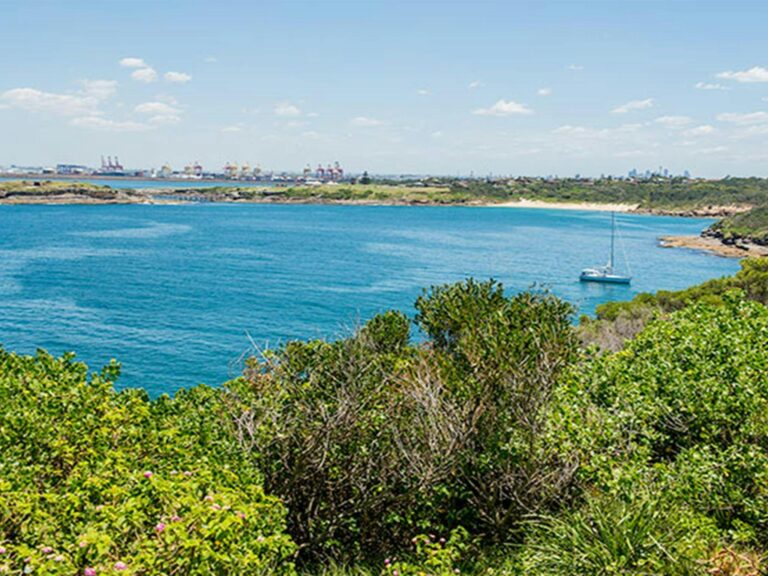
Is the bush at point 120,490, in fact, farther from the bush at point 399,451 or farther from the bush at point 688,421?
the bush at point 688,421

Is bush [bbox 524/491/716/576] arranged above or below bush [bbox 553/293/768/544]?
below

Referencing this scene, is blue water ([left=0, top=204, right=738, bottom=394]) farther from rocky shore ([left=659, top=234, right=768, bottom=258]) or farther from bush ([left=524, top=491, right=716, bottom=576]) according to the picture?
bush ([left=524, top=491, right=716, bottom=576])

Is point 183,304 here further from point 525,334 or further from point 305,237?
point 305,237

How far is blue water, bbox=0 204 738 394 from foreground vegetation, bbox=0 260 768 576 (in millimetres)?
3842

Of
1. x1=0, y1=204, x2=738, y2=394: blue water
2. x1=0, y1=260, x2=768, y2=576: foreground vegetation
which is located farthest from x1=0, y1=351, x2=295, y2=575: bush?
x1=0, y1=204, x2=738, y2=394: blue water

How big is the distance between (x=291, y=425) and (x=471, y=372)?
4976mm

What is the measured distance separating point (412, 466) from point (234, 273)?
61821mm

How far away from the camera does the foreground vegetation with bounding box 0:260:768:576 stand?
24.4 feet

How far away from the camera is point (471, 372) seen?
15.1m

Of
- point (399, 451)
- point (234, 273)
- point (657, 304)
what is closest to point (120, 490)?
point (399, 451)

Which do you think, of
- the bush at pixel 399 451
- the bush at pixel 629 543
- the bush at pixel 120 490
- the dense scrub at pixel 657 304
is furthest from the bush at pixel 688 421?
the dense scrub at pixel 657 304

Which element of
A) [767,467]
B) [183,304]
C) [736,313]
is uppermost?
[736,313]

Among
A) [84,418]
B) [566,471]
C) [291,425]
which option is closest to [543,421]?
[566,471]

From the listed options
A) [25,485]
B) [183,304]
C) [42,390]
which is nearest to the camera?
[25,485]
